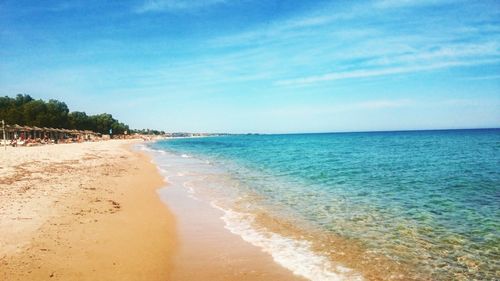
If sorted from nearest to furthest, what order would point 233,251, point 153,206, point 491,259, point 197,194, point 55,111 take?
point 491,259 → point 233,251 → point 153,206 → point 197,194 → point 55,111

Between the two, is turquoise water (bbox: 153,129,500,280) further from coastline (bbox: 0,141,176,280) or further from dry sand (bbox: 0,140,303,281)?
coastline (bbox: 0,141,176,280)

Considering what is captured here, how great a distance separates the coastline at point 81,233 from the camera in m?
6.69

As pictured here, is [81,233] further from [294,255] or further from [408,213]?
[408,213]

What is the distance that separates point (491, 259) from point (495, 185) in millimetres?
12950

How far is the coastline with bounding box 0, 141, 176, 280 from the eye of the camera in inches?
263

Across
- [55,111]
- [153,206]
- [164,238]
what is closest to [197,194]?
[153,206]

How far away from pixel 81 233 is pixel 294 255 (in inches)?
218

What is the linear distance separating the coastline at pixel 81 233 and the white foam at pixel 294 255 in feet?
7.03

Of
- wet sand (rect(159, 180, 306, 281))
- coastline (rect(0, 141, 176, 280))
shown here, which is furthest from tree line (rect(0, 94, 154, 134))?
wet sand (rect(159, 180, 306, 281))

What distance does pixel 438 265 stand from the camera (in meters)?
7.47

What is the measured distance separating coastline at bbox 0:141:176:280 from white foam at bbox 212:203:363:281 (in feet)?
7.03

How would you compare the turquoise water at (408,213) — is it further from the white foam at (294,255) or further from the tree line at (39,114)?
the tree line at (39,114)

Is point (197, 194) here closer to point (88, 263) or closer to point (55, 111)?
point (88, 263)

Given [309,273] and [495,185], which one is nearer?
[309,273]
